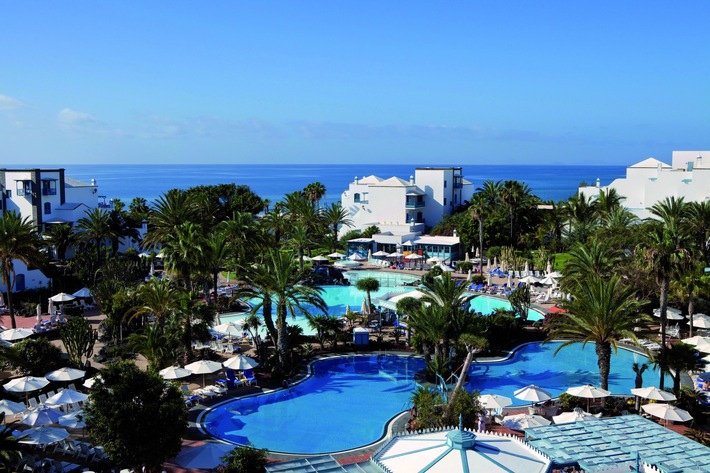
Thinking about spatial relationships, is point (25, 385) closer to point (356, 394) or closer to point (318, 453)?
point (318, 453)

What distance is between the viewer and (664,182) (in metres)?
55.4

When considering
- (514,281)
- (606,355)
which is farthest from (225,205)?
(606,355)

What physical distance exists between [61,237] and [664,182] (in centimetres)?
4646

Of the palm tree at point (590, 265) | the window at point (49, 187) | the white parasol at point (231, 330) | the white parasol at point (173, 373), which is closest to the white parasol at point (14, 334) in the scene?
the white parasol at point (231, 330)

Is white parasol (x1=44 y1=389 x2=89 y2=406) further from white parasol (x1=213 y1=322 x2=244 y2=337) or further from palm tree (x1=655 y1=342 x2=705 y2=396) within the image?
palm tree (x1=655 y1=342 x2=705 y2=396)

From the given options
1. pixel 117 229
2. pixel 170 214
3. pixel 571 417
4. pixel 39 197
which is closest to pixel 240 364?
pixel 571 417

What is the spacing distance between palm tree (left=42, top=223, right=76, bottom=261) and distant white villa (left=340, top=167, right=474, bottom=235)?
26.1m

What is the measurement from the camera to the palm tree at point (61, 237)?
46.5 meters

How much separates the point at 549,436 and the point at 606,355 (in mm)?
8435

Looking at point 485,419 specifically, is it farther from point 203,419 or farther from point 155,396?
point 155,396

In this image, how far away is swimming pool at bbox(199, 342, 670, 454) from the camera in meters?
21.5

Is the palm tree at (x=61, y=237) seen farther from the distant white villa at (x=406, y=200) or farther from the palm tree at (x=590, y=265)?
the palm tree at (x=590, y=265)

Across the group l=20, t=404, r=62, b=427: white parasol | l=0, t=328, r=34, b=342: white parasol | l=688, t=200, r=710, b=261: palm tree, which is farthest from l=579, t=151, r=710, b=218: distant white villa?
l=20, t=404, r=62, b=427: white parasol

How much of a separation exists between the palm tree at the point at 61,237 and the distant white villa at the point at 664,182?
41821mm
